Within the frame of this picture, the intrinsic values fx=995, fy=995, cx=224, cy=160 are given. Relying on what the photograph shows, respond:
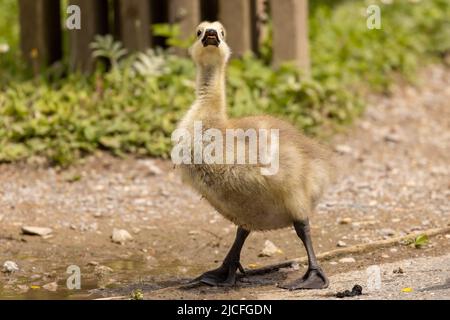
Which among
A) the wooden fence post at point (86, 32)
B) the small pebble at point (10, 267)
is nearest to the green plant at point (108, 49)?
the wooden fence post at point (86, 32)

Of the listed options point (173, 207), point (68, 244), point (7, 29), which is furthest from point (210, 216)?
point (7, 29)

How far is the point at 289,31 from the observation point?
9.30 m

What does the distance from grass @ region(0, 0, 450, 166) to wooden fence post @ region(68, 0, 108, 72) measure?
0.19 meters

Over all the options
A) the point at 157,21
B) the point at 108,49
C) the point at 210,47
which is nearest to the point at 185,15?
the point at 157,21

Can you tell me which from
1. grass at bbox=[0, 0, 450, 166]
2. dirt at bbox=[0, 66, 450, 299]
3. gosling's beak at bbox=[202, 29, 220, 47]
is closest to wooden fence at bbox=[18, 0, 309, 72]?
grass at bbox=[0, 0, 450, 166]

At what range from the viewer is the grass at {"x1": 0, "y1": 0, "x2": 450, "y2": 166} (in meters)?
8.28

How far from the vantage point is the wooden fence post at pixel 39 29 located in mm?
9555

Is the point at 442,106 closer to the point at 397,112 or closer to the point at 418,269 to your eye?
the point at 397,112

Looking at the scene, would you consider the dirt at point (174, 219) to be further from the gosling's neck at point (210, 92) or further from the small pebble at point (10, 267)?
the gosling's neck at point (210, 92)

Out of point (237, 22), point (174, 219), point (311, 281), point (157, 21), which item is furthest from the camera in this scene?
point (157, 21)

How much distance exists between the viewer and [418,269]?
223 inches

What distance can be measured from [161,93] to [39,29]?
5.16 feet

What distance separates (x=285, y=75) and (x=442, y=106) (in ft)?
6.32

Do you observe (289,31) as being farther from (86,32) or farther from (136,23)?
(86,32)
